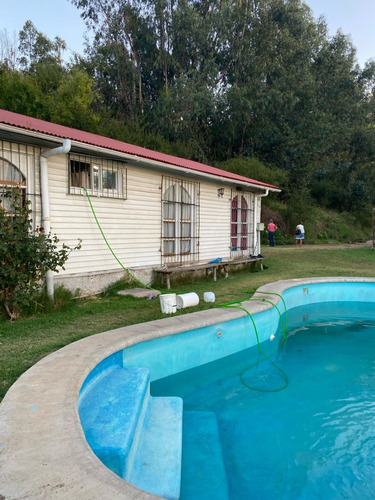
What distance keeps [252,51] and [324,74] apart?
23.4 ft

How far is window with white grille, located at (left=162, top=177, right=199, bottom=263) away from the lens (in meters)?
8.92

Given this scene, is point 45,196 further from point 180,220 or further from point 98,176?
point 180,220

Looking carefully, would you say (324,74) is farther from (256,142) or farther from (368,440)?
(368,440)

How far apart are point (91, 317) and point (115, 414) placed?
294cm

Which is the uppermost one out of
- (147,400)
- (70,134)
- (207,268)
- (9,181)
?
(70,134)

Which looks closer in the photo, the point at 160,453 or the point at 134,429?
the point at 134,429

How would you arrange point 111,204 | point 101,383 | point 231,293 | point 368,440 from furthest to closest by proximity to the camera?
point 231,293, point 111,204, point 368,440, point 101,383

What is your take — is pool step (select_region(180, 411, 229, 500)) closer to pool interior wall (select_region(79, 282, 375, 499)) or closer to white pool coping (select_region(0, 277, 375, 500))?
pool interior wall (select_region(79, 282, 375, 499))

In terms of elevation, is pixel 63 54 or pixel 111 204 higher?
pixel 63 54

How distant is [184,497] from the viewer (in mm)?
2916

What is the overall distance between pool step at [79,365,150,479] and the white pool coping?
217mm

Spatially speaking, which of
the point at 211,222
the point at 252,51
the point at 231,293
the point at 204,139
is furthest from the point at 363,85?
the point at 231,293

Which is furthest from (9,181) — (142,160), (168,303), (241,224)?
(241,224)

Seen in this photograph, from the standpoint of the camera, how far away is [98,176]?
7.10 metres
